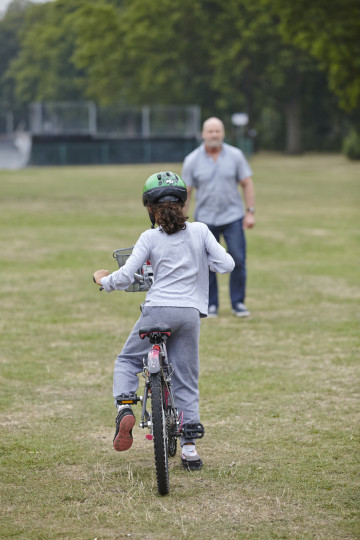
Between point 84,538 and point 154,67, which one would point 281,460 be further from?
point 154,67

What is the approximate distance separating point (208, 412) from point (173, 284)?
5.64 feet

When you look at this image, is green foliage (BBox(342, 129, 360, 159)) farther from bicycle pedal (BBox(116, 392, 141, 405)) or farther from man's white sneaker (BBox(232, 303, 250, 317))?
bicycle pedal (BBox(116, 392, 141, 405))

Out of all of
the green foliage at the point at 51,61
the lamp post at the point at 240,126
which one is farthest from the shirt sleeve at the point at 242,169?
the green foliage at the point at 51,61

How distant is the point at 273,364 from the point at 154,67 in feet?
205

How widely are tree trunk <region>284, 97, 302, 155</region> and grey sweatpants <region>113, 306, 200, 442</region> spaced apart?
65108 millimetres

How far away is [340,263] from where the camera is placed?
1462 cm

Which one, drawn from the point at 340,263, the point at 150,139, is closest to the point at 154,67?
the point at 150,139

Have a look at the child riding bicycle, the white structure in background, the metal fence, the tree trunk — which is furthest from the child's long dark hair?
the tree trunk

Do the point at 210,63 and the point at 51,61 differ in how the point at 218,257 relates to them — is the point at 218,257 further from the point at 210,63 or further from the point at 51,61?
the point at 51,61

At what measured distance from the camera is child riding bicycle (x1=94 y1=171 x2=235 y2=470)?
4.86 m

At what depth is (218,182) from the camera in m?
9.78

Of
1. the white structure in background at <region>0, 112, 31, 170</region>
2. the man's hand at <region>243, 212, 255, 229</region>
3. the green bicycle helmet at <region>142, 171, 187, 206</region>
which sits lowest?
the white structure in background at <region>0, 112, 31, 170</region>

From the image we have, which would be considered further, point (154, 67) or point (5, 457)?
point (154, 67)

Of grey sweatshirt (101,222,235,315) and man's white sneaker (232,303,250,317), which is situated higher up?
grey sweatshirt (101,222,235,315)
